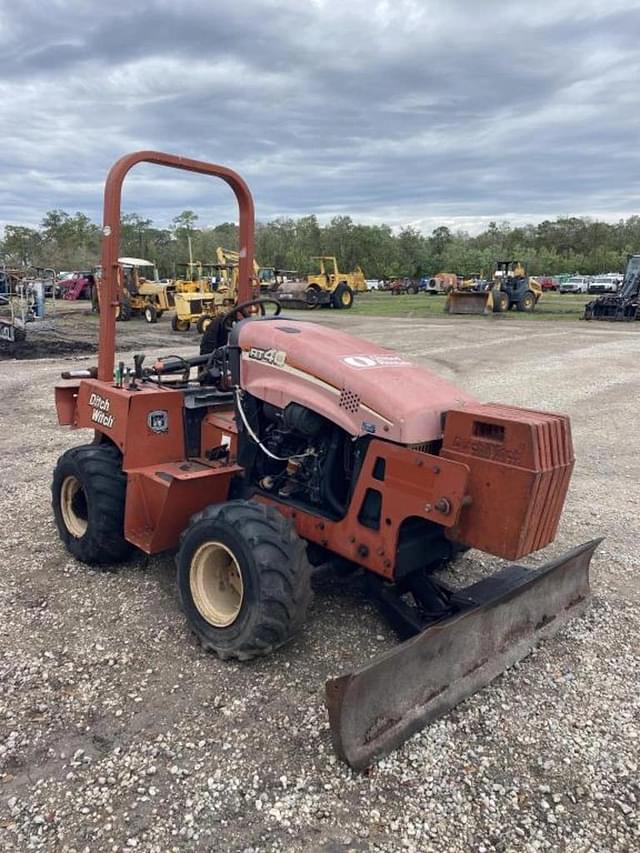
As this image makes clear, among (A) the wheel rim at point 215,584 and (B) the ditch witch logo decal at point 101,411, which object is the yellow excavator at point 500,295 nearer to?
(B) the ditch witch logo decal at point 101,411

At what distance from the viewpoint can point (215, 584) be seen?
368 centimetres

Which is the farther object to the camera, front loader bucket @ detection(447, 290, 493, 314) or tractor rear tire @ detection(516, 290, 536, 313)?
tractor rear tire @ detection(516, 290, 536, 313)

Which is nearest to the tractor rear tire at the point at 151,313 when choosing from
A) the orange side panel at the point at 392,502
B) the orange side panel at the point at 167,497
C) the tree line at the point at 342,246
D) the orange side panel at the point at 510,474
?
the orange side panel at the point at 167,497

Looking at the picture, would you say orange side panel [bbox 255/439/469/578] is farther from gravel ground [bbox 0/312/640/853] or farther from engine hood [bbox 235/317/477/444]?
gravel ground [bbox 0/312/640/853]

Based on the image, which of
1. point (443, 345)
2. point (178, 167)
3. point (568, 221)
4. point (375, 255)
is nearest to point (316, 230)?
point (375, 255)

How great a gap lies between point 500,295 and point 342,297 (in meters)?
7.06

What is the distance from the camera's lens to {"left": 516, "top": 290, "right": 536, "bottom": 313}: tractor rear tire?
103 feet

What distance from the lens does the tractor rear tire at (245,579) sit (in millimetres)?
3223

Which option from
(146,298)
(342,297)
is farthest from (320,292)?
(146,298)

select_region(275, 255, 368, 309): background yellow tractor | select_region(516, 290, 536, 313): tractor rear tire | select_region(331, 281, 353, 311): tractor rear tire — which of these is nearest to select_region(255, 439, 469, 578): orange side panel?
select_region(275, 255, 368, 309): background yellow tractor

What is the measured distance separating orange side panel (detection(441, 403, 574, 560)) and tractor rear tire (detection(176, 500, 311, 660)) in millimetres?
775

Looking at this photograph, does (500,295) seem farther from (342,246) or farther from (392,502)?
(342,246)

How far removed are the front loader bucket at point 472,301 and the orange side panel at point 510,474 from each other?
2745 cm

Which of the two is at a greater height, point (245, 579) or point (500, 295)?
point (500, 295)
